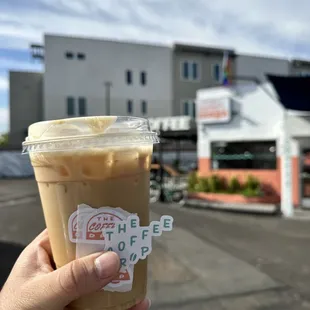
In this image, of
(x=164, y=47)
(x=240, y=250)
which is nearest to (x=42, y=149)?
(x=240, y=250)

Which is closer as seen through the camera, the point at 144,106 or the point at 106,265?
the point at 106,265

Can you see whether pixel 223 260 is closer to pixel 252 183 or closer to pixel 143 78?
pixel 252 183

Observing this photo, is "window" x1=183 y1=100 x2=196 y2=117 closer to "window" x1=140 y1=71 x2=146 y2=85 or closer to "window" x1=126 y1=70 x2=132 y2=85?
"window" x1=140 y1=71 x2=146 y2=85

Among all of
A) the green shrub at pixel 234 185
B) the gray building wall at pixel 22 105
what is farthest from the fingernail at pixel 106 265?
the gray building wall at pixel 22 105

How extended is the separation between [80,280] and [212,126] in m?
14.3

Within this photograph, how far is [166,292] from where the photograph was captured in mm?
5473

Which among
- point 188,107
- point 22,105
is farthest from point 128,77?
point 22,105

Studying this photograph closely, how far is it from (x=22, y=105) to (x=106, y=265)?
3104 centimetres

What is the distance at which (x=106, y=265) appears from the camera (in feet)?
3.93

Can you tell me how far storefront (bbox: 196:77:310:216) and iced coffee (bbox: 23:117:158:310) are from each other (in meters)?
12.0

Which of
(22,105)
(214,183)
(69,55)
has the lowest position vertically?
(214,183)

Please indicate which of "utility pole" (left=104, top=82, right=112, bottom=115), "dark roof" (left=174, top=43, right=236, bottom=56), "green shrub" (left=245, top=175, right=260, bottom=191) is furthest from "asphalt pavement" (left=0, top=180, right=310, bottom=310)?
"dark roof" (left=174, top=43, right=236, bottom=56)

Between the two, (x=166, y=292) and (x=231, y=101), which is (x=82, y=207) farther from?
(x=231, y=101)

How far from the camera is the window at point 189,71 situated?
29750 millimetres
